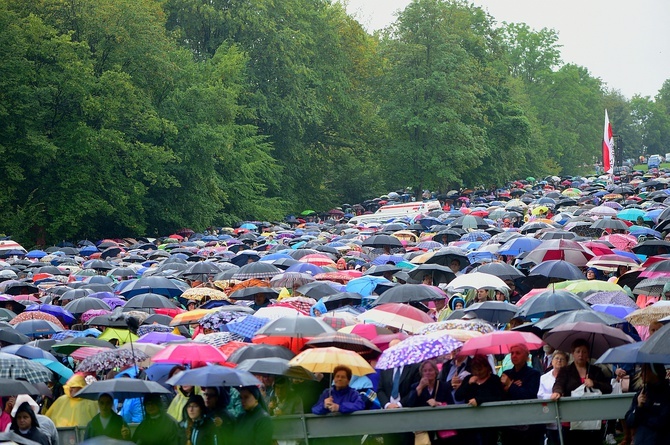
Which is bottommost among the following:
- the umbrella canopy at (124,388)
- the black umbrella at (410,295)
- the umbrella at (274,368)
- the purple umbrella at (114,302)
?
the purple umbrella at (114,302)

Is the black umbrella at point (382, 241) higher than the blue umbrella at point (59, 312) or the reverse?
higher

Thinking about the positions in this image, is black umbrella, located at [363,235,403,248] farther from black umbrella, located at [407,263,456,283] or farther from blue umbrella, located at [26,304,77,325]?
blue umbrella, located at [26,304,77,325]

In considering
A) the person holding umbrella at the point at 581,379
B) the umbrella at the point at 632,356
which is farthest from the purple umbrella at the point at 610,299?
the umbrella at the point at 632,356

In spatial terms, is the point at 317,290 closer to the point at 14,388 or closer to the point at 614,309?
the point at 614,309

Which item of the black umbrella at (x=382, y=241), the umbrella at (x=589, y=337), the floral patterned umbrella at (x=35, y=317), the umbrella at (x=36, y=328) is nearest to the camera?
the umbrella at (x=589, y=337)

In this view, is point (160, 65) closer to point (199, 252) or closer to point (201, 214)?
point (201, 214)

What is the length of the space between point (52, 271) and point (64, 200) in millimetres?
18354

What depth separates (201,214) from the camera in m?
48.5

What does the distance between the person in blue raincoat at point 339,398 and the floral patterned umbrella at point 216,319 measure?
4.84 metres

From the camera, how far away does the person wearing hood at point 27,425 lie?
8.41 m

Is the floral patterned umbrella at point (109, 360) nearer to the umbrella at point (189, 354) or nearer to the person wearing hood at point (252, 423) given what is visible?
the umbrella at point (189, 354)

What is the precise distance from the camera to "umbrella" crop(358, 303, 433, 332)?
11812 mm

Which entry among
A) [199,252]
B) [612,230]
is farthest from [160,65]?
[612,230]

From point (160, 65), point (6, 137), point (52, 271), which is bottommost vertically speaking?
point (52, 271)
